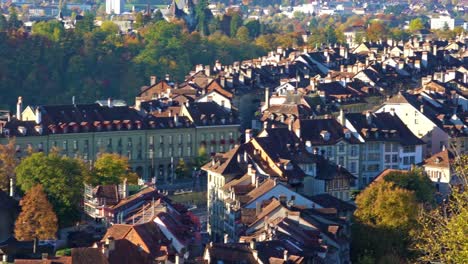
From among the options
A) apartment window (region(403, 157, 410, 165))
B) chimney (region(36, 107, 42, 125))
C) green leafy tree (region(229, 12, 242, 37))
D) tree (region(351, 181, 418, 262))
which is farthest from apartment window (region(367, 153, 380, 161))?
green leafy tree (region(229, 12, 242, 37))

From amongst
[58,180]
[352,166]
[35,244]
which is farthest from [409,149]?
[35,244]

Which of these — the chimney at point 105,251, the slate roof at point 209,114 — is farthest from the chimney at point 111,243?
the slate roof at point 209,114

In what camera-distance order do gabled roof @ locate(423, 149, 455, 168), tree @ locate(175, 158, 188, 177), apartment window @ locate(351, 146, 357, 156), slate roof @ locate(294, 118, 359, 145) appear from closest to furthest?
gabled roof @ locate(423, 149, 455, 168), slate roof @ locate(294, 118, 359, 145), apartment window @ locate(351, 146, 357, 156), tree @ locate(175, 158, 188, 177)

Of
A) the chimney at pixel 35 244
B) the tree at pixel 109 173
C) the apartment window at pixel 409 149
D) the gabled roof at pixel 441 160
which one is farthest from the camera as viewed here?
the apartment window at pixel 409 149

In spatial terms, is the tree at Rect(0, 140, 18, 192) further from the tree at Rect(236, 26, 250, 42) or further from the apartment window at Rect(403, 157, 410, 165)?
the tree at Rect(236, 26, 250, 42)

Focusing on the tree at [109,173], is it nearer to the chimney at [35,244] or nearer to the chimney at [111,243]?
the chimney at [35,244]

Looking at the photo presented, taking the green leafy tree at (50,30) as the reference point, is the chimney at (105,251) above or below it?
above

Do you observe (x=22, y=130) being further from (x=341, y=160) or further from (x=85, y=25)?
(x=85, y=25)
